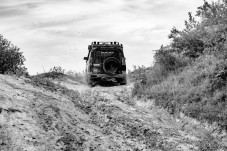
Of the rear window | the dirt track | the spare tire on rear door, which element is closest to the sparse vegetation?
the dirt track

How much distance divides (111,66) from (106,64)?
1.04 feet

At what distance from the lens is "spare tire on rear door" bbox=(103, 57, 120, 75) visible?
17984 mm

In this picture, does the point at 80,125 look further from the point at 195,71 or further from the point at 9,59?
the point at 9,59

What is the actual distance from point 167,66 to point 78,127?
634 centimetres

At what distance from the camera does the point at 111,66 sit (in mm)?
18203

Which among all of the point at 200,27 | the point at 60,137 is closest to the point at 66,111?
the point at 60,137

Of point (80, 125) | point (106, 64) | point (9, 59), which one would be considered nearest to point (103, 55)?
point (106, 64)

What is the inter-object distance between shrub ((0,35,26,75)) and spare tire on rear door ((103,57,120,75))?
14.2 ft

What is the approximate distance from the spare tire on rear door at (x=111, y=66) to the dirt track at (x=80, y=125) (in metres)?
5.48

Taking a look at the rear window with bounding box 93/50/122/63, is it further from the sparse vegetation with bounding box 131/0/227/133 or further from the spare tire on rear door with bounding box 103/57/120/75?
the sparse vegetation with bounding box 131/0/227/133

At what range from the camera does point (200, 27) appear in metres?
15.8

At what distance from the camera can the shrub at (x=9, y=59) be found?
53.6ft

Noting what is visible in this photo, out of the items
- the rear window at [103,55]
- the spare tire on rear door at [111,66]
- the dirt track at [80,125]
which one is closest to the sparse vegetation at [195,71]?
the dirt track at [80,125]

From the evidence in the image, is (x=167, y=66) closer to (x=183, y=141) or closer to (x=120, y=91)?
(x=120, y=91)
